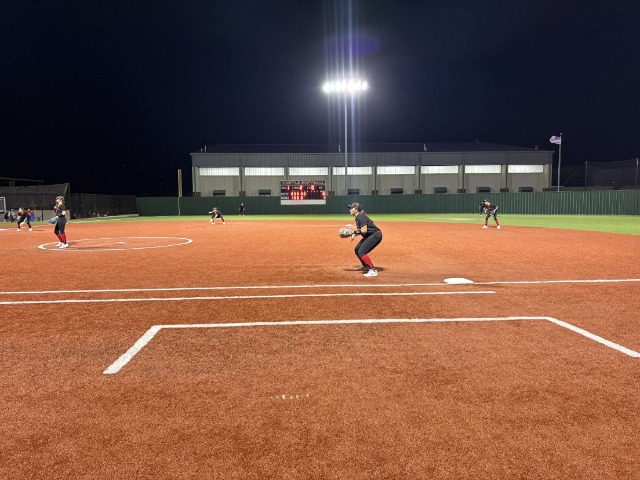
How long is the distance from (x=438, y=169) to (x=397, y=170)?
6207mm

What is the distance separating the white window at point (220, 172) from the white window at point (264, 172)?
59.5 inches

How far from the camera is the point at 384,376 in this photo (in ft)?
14.4

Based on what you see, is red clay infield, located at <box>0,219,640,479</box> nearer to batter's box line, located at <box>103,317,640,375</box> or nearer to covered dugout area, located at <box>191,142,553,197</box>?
batter's box line, located at <box>103,317,640,375</box>

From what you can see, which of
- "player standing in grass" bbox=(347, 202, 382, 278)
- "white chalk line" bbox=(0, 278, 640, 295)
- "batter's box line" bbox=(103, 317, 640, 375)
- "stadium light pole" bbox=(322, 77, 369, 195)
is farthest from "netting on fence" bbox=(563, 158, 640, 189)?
"batter's box line" bbox=(103, 317, 640, 375)

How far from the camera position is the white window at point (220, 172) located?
60.2 meters

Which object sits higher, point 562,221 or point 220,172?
point 220,172

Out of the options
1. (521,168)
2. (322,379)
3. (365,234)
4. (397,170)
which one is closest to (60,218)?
(365,234)

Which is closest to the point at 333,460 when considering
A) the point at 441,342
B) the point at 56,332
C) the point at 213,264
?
the point at 441,342

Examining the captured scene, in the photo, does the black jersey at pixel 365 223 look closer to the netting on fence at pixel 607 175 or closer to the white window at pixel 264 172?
the white window at pixel 264 172

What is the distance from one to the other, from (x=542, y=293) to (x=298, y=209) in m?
47.4

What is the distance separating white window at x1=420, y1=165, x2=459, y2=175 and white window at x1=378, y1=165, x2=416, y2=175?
5.20ft

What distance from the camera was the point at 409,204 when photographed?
52844mm

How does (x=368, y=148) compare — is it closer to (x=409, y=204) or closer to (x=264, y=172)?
(x=409, y=204)

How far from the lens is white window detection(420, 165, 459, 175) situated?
6088 centimetres
